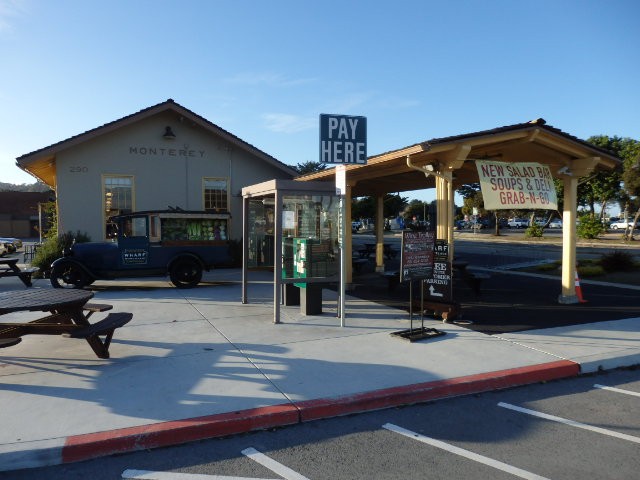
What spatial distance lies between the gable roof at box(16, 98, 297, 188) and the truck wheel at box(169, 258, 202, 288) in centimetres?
625

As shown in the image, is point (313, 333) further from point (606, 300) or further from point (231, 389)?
point (606, 300)

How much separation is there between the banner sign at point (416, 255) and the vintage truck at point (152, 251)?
261 inches

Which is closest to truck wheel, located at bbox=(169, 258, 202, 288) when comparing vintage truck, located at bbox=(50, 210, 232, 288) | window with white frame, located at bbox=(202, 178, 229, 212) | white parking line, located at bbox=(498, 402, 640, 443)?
vintage truck, located at bbox=(50, 210, 232, 288)

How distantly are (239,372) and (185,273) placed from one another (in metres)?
7.17

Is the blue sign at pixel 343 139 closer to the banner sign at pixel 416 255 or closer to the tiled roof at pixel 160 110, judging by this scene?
the banner sign at pixel 416 255

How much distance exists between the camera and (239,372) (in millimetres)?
5570

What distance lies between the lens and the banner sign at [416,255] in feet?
23.5

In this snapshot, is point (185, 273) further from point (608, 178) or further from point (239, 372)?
point (608, 178)

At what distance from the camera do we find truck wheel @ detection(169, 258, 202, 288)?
12.1 meters

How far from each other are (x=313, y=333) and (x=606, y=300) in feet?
23.2

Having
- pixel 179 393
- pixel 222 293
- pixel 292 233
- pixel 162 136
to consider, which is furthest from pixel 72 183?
pixel 179 393

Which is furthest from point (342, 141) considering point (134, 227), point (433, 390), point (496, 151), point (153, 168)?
point (153, 168)

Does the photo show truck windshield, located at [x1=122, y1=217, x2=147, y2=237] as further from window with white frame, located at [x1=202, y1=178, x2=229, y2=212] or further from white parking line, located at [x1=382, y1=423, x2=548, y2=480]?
white parking line, located at [x1=382, y1=423, x2=548, y2=480]

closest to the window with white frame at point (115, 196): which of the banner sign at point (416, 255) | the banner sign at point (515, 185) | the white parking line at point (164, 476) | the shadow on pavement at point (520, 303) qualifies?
the shadow on pavement at point (520, 303)
